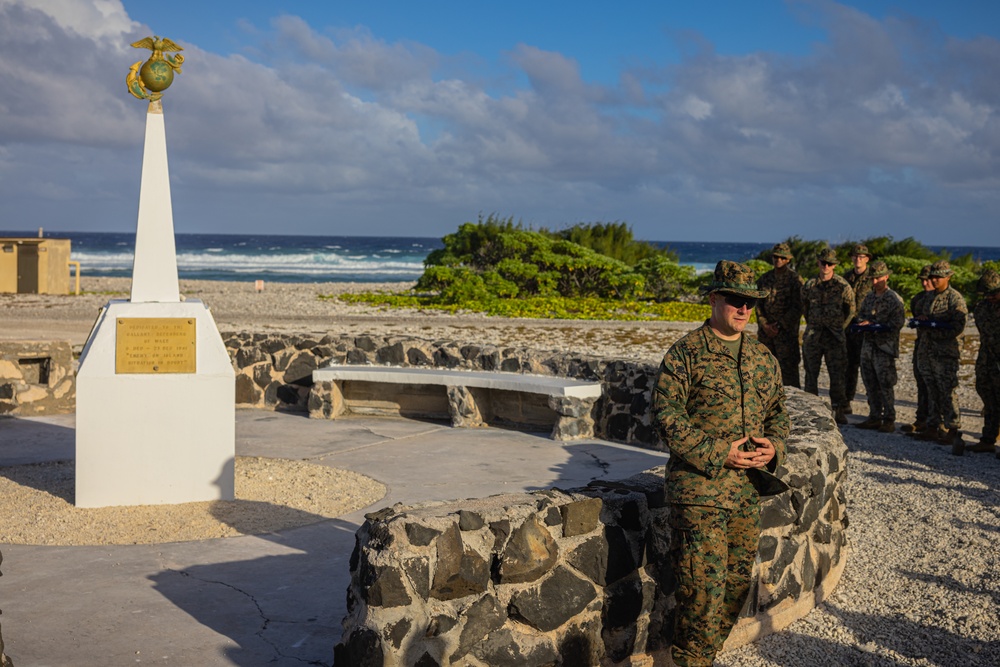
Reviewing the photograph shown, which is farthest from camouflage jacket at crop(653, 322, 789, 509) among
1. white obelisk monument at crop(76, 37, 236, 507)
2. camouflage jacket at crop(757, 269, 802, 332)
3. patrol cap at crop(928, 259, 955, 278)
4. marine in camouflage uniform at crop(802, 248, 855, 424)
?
marine in camouflage uniform at crop(802, 248, 855, 424)

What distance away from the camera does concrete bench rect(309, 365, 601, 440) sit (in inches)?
339

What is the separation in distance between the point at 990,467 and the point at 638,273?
19186mm

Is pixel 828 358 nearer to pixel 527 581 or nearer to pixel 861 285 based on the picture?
pixel 861 285

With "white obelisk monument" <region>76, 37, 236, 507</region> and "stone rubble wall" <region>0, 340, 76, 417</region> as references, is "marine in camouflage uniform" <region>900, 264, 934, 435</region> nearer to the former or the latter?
"white obelisk monument" <region>76, 37, 236, 507</region>

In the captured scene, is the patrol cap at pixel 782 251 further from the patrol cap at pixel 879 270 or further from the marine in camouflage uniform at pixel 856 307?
the patrol cap at pixel 879 270

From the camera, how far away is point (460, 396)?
30.1 feet

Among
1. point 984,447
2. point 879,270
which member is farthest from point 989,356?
point 879,270

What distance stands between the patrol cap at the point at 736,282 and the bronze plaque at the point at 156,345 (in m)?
3.82

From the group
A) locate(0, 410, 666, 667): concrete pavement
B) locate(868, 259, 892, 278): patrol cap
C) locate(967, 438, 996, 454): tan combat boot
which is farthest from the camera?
locate(868, 259, 892, 278): patrol cap

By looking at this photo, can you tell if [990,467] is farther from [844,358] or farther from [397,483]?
[397,483]

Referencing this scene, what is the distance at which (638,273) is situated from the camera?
90.2 feet

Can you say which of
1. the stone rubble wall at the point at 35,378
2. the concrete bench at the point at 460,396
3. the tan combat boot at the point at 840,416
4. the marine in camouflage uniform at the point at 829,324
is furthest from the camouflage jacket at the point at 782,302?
the stone rubble wall at the point at 35,378

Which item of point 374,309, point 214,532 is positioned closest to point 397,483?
point 214,532

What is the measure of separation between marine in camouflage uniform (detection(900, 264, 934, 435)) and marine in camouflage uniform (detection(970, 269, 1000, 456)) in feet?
1.85
